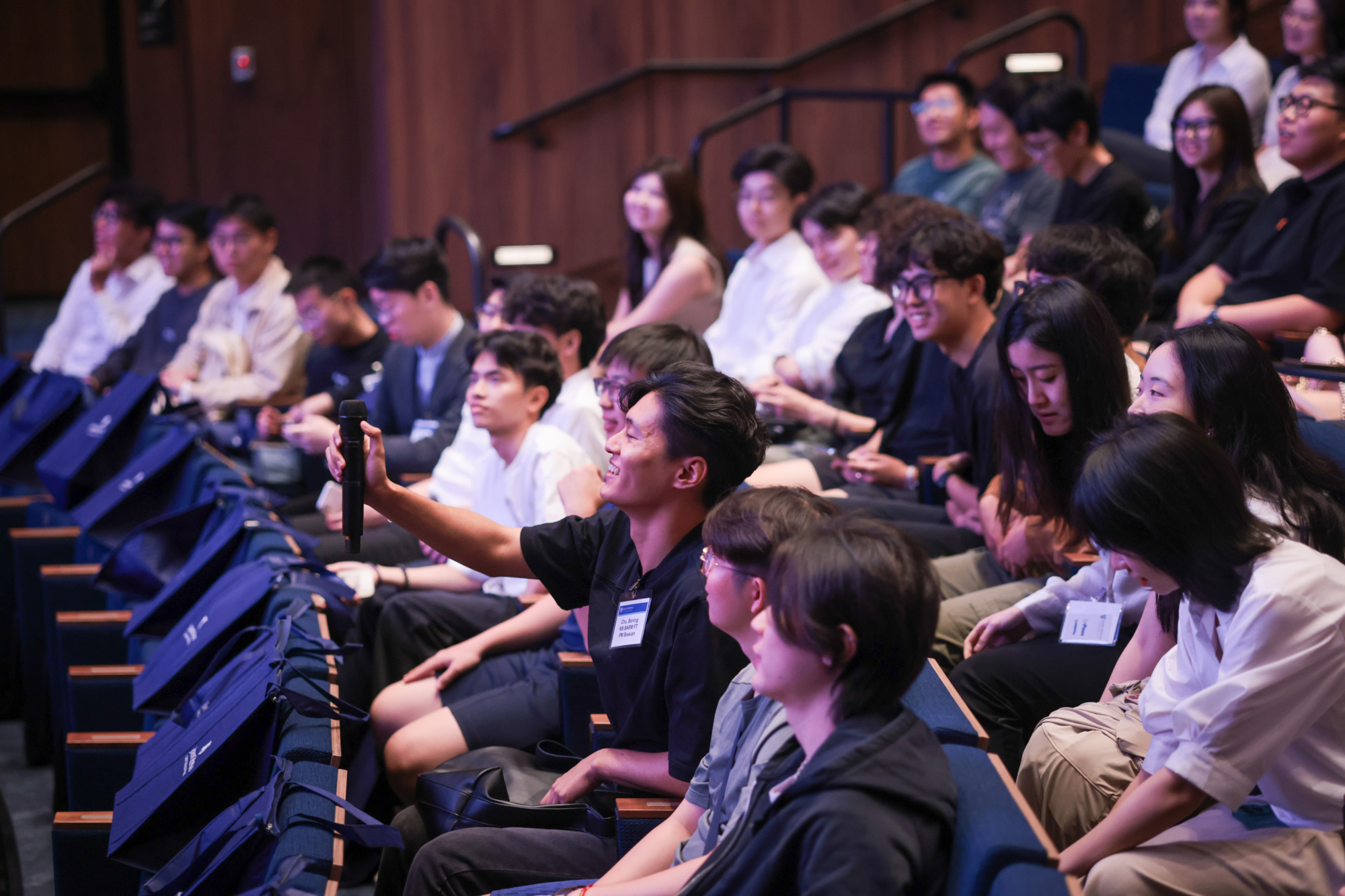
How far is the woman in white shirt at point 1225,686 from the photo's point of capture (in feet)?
4.32

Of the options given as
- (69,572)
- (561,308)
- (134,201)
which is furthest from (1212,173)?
(134,201)

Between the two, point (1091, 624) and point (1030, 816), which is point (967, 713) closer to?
point (1030, 816)

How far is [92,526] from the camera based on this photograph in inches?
115

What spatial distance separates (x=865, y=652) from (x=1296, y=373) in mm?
1507

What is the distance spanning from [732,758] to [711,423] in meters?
0.50

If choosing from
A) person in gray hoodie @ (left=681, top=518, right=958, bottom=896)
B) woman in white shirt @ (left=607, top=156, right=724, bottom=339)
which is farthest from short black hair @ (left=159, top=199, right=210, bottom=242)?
person in gray hoodie @ (left=681, top=518, right=958, bottom=896)

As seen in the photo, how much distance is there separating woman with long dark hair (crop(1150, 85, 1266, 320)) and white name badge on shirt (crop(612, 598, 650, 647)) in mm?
2387

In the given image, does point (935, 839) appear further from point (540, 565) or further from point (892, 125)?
point (892, 125)

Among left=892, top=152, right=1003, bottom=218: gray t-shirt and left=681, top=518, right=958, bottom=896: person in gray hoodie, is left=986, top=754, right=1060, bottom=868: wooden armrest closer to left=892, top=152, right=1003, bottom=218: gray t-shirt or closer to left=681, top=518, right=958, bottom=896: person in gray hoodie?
left=681, top=518, right=958, bottom=896: person in gray hoodie

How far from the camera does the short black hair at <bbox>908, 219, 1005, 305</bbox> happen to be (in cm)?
274

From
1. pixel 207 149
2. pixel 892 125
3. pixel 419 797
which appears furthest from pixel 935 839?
pixel 207 149

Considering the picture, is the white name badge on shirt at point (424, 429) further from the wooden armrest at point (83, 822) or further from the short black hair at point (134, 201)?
the short black hair at point (134, 201)

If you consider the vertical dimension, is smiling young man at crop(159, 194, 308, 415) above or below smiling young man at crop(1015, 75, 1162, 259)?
below

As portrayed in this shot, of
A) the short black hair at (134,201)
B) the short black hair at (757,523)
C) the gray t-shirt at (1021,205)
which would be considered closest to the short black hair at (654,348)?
the short black hair at (757,523)
